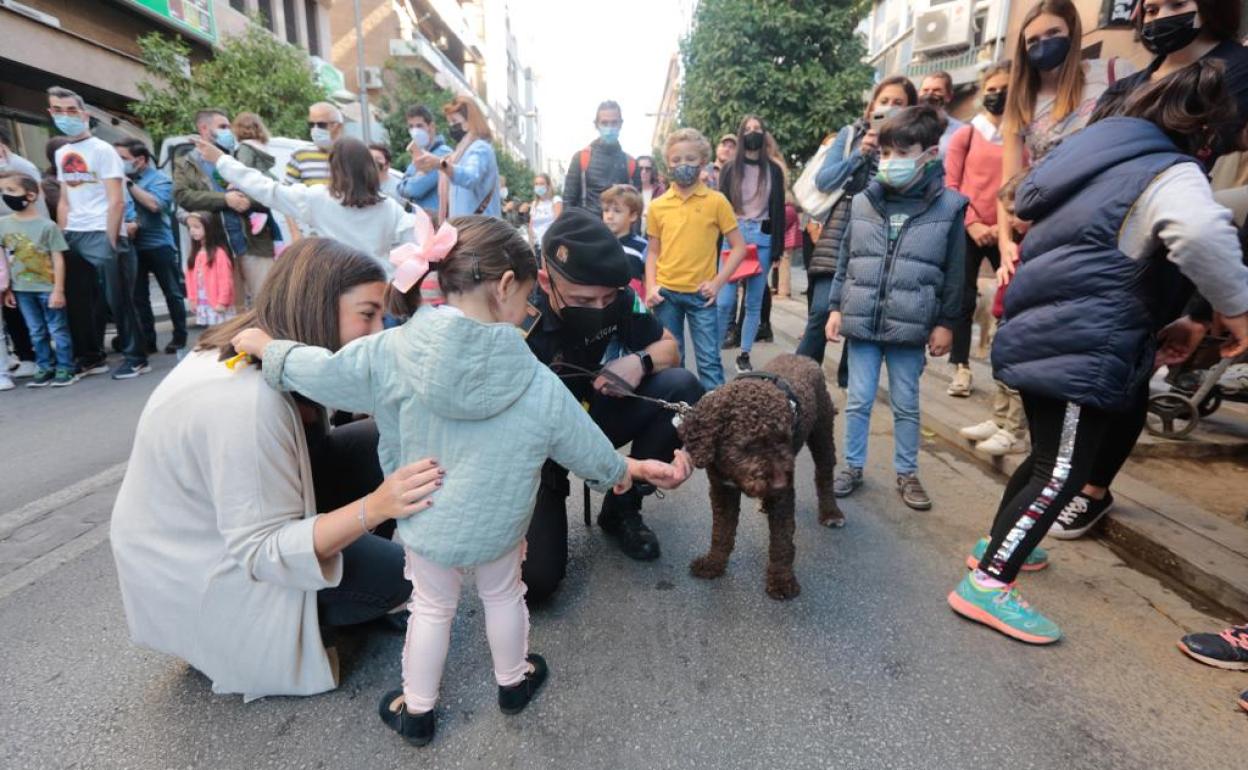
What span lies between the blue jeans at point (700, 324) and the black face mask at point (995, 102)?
2256mm

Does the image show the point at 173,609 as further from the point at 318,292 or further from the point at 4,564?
the point at 4,564

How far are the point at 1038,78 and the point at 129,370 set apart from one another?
783 cm

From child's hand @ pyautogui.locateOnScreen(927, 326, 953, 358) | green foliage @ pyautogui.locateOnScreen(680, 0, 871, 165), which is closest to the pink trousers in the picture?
child's hand @ pyautogui.locateOnScreen(927, 326, 953, 358)

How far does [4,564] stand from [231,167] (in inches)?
110

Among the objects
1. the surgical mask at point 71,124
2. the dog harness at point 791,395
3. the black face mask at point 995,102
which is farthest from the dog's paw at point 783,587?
the surgical mask at point 71,124

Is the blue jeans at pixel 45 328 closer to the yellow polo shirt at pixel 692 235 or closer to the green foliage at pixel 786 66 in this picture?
the yellow polo shirt at pixel 692 235

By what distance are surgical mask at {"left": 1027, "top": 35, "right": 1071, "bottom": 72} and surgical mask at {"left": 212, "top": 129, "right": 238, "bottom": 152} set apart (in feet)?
22.3

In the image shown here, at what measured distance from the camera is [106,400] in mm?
5312

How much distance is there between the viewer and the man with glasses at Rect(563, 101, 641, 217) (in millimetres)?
5652

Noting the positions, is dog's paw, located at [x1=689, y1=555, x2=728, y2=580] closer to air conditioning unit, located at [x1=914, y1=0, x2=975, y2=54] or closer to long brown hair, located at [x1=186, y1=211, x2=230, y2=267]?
long brown hair, located at [x1=186, y1=211, x2=230, y2=267]

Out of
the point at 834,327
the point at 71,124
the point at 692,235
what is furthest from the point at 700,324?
the point at 71,124

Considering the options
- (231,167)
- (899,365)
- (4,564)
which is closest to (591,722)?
(899,365)

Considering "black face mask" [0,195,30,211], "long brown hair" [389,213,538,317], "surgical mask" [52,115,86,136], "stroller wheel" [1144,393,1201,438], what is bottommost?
"stroller wheel" [1144,393,1201,438]

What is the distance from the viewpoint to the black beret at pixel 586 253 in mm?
2322
